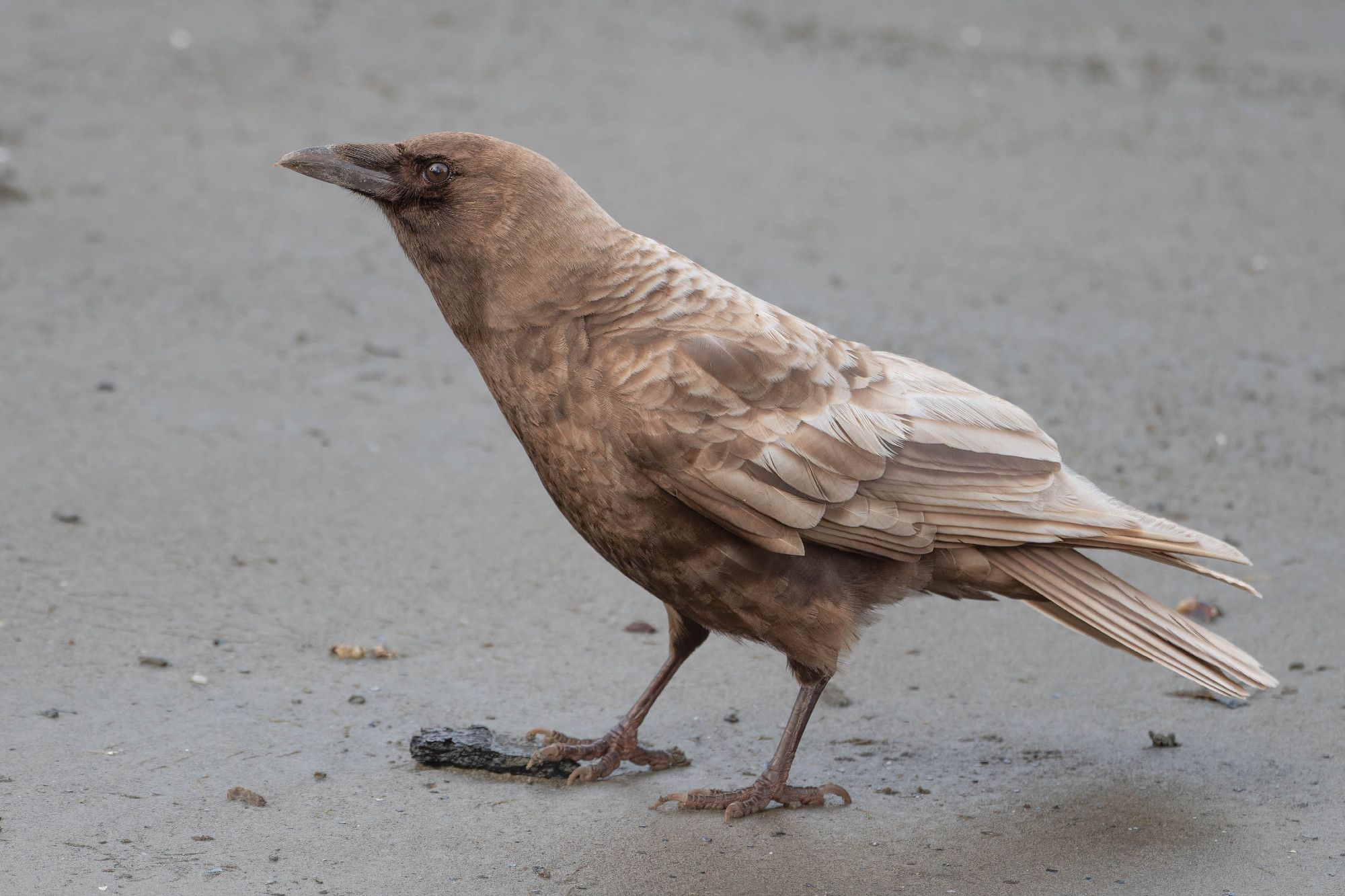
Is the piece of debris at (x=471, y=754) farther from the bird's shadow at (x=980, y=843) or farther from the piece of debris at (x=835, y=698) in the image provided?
the piece of debris at (x=835, y=698)

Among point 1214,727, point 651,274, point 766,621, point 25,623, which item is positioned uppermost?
point 651,274

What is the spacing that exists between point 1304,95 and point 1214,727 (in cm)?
817

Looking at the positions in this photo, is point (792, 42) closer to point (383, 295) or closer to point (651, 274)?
point (383, 295)

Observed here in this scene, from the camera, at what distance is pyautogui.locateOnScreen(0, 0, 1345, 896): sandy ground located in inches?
148

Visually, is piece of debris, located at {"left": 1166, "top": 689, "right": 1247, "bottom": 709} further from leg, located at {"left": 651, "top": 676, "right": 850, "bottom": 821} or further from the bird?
leg, located at {"left": 651, "top": 676, "right": 850, "bottom": 821}

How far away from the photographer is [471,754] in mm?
3971

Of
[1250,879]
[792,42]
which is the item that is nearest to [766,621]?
[1250,879]

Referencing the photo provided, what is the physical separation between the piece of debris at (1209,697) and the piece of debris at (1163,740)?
0.33 metres

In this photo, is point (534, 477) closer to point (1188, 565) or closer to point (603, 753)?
point (603, 753)

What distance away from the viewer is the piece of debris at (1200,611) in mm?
4973

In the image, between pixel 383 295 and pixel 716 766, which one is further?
pixel 383 295

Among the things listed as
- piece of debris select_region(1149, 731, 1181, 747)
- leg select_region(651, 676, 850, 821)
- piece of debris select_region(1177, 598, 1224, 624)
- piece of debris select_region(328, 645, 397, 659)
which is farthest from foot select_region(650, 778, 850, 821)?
piece of debris select_region(1177, 598, 1224, 624)

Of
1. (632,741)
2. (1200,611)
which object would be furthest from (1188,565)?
(632,741)

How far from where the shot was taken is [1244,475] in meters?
6.09
